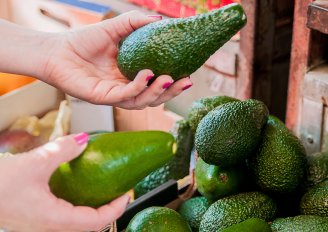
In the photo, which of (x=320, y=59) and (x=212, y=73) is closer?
(x=320, y=59)

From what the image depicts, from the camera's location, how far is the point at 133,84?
3.30ft

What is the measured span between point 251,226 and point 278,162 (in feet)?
0.51

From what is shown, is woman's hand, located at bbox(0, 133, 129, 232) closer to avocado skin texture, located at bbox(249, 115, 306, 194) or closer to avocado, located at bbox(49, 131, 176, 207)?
avocado, located at bbox(49, 131, 176, 207)

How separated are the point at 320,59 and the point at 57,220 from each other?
32.6 inches

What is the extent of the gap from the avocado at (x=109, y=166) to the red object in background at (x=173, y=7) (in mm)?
866

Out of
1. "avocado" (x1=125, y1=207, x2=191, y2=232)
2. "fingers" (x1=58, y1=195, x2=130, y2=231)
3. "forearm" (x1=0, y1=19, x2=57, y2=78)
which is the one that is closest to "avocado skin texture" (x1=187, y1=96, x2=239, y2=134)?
"avocado" (x1=125, y1=207, x2=191, y2=232)

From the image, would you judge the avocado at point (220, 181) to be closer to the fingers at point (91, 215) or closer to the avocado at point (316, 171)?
the avocado at point (316, 171)

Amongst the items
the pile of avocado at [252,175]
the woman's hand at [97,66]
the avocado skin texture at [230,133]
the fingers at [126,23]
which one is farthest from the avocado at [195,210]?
the fingers at [126,23]

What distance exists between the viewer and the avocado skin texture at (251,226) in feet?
3.14

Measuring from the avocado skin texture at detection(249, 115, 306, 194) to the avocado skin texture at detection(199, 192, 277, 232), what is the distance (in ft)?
0.11

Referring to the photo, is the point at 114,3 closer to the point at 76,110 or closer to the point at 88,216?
the point at 76,110

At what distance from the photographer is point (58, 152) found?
744 millimetres

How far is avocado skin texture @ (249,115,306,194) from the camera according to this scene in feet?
3.50

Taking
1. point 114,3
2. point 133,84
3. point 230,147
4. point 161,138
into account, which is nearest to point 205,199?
point 230,147
